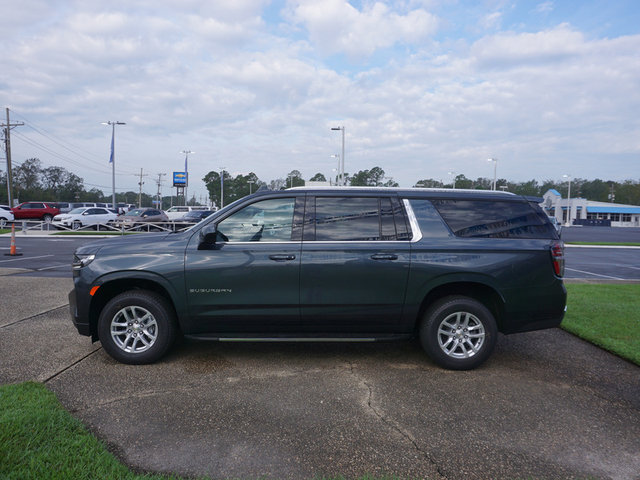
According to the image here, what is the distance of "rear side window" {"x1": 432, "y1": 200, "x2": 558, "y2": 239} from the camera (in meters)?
4.68

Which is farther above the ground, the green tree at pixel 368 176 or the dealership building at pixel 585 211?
the green tree at pixel 368 176

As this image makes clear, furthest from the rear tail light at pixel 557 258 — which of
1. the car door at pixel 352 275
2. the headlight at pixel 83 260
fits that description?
the headlight at pixel 83 260

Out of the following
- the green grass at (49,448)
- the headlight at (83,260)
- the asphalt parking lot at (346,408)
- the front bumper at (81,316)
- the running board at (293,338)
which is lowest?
the asphalt parking lot at (346,408)

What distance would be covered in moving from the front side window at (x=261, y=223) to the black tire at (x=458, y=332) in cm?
170

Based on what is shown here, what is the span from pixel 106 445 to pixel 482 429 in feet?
8.86

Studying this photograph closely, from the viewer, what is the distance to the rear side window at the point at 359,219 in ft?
15.1

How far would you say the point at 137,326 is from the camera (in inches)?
181

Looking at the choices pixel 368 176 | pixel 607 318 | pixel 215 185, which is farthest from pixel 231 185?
pixel 607 318

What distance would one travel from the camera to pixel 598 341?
561cm

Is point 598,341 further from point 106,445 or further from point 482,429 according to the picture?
point 106,445

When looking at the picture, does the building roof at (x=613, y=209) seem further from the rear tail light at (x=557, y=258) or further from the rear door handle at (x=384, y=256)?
the rear door handle at (x=384, y=256)

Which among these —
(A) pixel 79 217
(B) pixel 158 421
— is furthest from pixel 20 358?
(A) pixel 79 217

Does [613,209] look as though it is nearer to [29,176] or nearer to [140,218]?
Answer: [140,218]

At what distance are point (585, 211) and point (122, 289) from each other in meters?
93.9
